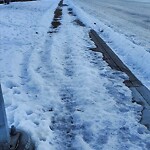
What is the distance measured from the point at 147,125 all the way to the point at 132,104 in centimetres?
67

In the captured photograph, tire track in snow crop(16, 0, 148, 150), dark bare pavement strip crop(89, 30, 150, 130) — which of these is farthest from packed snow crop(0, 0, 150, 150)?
dark bare pavement strip crop(89, 30, 150, 130)

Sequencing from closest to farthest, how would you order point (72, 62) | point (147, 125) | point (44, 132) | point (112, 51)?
point (44, 132)
point (147, 125)
point (72, 62)
point (112, 51)

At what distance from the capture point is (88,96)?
5.07 m

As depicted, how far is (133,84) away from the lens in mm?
5715

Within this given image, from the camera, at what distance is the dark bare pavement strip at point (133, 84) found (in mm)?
4541

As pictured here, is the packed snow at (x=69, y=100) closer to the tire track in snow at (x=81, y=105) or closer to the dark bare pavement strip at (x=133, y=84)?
the tire track in snow at (x=81, y=105)

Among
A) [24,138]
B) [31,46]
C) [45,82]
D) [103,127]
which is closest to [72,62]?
[45,82]

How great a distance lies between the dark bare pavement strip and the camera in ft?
14.9

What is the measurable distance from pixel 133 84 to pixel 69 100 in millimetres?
1412

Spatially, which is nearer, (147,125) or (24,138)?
(24,138)

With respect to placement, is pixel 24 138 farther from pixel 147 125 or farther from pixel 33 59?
pixel 33 59

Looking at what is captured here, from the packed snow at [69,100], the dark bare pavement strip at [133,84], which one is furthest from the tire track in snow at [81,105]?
the dark bare pavement strip at [133,84]

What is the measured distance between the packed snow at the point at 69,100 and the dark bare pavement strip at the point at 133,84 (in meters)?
0.10

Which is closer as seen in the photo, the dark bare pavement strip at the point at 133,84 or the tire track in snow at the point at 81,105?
the tire track in snow at the point at 81,105
